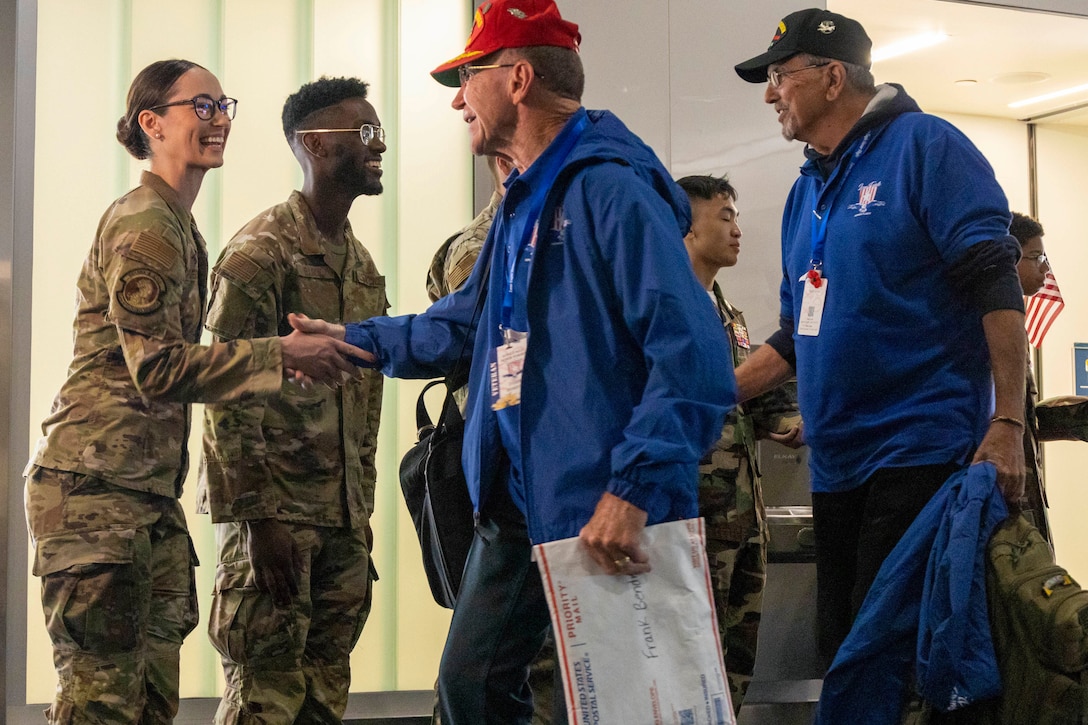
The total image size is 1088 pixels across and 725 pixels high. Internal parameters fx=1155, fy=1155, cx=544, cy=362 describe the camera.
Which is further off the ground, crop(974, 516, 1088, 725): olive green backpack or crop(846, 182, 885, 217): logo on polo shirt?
crop(846, 182, 885, 217): logo on polo shirt

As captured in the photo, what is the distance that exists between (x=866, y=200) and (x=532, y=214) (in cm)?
98

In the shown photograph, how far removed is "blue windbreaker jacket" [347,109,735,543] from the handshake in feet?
1.61

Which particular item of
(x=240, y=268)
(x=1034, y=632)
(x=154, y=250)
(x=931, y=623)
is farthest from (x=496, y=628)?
(x=240, y=268)

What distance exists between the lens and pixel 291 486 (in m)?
3.27

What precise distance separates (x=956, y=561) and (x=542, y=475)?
38.2 inches

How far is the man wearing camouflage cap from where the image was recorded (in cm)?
319

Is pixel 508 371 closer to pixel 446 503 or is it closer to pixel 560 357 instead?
pixel 560 357

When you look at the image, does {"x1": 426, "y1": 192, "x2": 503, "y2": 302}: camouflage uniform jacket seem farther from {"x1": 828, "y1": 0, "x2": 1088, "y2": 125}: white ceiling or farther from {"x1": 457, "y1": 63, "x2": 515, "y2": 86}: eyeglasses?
{"x1": 828, "y1": 0, "x2": 1088, "y2": 125}: white ceiling

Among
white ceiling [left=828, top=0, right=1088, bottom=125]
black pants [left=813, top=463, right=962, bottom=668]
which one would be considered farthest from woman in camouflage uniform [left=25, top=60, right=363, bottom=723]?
white ceiling [left=828, top=0, right=1088, bottom=125]

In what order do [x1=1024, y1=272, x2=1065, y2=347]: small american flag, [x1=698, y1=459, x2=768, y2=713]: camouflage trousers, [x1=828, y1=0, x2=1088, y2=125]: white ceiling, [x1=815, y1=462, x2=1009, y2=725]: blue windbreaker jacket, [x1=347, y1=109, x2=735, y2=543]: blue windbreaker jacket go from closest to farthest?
[x1=347, y1=109, x2=735, y2=543]: blue windbreaker jacket
[x1=815, y1=462, x2=1009, y2=725]: blue windbreaker jacket
[x1=698, y1=459, x2=768, y2=713]: camouflage trousers
[x1=828, y1=0, x2=1088, y2=125]: white ceiling
[x1=1024, y1=272, x2=1065, y2=347]: small american flag

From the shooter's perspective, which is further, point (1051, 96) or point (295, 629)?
point (1051, 96)

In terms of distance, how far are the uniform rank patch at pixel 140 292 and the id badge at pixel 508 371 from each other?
1.09m

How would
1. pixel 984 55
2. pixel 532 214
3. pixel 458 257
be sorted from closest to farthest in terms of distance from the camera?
pixel 532 214 → pixel 458 257 → pixel 984 55

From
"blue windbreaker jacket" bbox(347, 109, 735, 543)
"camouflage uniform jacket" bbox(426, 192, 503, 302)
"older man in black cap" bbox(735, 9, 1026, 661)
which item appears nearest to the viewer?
"blue windbreaker jacket" bbox(347, 109, 735, 543)
